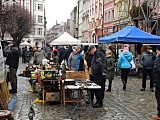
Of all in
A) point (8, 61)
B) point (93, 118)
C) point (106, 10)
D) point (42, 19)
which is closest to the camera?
point (93, 118)

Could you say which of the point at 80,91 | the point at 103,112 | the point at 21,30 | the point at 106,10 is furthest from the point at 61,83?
the point at 21,30

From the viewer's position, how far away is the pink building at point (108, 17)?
143ft

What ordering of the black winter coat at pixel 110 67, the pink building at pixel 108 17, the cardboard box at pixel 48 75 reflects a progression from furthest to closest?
the pink building at pixel 108 17 < the black winter coat at pixel 110 67 < the cardboard box at pixel 48 75

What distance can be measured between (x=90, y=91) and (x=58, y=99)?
100 cm

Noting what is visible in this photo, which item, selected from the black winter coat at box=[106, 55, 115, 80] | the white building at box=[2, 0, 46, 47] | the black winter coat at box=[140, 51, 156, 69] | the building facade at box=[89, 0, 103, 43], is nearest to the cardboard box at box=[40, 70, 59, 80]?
the black winter coat at box=[106, 55, 115, 80]

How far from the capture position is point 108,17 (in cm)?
4569

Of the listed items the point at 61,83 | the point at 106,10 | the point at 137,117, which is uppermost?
the point at 106,10

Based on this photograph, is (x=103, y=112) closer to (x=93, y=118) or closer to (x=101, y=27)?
(x=93, y=118)

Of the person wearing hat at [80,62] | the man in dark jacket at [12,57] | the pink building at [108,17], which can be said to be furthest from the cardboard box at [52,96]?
the pink building at [108,17]

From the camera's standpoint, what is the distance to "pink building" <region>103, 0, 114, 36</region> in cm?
4359

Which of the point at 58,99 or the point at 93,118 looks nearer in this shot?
the point at 93,118

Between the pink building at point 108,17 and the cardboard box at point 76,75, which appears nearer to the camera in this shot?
the cardboard box at point 76,75

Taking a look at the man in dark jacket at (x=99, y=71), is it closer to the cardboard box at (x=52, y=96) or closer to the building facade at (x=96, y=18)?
the cardboard box at (x=52, y=96)

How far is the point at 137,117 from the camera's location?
9.27 metres
